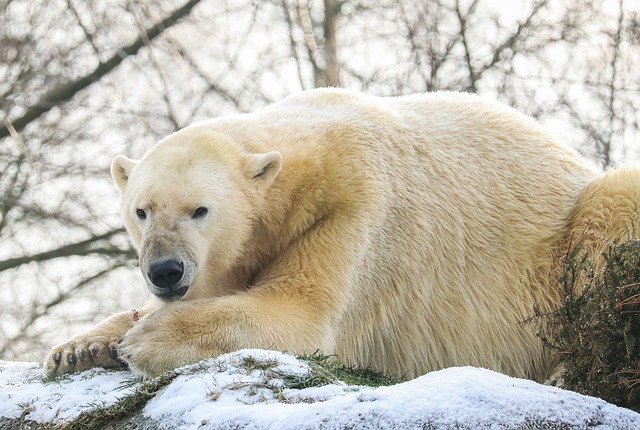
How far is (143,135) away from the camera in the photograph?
1459cm

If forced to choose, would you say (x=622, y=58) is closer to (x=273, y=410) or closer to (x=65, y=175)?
(x=65, y=175)

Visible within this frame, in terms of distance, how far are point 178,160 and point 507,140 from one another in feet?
7.37

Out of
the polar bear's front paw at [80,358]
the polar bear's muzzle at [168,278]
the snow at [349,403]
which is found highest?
the polar bear's muzzle at [168,278]

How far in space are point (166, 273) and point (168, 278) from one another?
37mm

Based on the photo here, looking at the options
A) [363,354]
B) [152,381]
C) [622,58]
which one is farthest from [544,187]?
[622,58]

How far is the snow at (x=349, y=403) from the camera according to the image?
3.08 meters

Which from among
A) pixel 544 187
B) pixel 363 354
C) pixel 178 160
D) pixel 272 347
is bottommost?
pixel 363 354

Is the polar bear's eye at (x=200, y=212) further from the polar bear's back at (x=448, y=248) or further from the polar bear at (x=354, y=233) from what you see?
the polar bear's back at (x=448, y=248)

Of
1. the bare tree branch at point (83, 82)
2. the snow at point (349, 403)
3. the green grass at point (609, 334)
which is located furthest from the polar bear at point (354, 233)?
the bare tree branch at point (83, 82)

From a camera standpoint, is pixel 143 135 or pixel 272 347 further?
pixel 143 135

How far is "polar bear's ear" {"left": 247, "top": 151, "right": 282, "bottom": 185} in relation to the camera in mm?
5234

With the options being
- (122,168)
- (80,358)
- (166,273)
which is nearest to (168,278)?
(166,273)

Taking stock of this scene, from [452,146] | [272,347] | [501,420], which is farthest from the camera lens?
[452,146]

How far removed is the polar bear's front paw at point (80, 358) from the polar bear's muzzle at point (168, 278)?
1.44 ft
